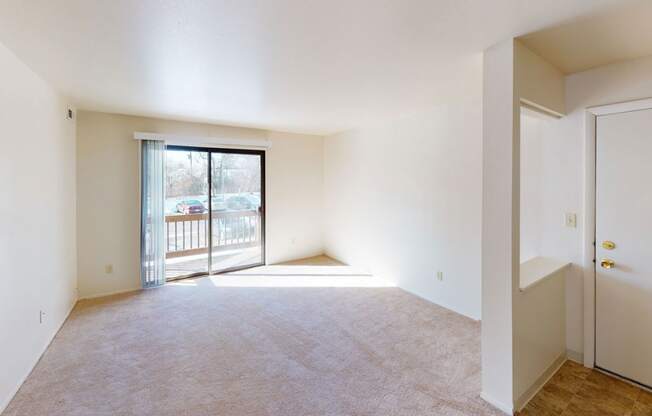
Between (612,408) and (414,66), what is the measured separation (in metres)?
2.69

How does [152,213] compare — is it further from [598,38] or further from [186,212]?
[598,38]

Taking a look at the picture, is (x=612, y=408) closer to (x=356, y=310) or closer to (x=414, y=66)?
(x=356, y=310)

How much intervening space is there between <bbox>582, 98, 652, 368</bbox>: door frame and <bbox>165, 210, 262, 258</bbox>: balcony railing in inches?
173

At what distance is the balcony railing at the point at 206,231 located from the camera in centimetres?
493

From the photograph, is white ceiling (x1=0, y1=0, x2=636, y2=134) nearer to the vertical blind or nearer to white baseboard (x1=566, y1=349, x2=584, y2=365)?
the vertical blind

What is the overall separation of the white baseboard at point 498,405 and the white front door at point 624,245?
1.08 meters

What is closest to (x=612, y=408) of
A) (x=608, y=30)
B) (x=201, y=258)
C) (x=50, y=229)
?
(x=608, y=30)

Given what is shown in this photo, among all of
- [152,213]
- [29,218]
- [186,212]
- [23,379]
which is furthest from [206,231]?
[23,379]

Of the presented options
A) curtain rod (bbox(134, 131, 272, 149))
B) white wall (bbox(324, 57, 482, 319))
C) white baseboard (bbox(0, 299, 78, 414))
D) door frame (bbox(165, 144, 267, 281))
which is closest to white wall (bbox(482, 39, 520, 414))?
white wall (bbox(324, 57, 482, 319))

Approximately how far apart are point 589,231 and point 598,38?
1.38 m

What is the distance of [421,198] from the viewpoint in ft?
12.7

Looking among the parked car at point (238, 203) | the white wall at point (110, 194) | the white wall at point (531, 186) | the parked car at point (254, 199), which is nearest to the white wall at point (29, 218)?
the white wall at point (110, 194)

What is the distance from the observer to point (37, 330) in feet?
8.45

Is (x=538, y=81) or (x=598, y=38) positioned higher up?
(x=598, y=38)
